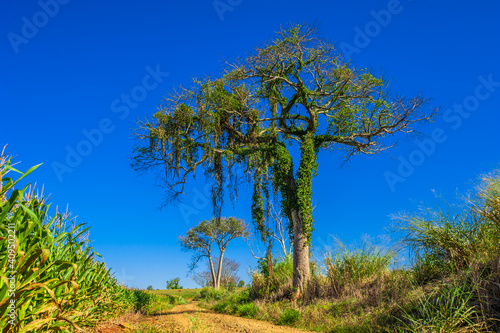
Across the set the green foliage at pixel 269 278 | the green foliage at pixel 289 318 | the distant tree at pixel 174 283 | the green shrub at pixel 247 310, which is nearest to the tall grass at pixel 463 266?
the green foliage at pixel 289 318

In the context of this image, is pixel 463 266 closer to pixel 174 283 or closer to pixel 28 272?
pixel 28 272

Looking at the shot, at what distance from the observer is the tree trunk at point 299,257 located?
11.1 m

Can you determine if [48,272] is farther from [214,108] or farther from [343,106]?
[343,106]

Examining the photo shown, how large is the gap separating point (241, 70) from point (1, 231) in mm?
11412

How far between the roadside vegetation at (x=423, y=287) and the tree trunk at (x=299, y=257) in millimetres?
790

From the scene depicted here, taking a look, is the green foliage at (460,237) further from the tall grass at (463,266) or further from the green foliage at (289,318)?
the green foliage at (289,318)

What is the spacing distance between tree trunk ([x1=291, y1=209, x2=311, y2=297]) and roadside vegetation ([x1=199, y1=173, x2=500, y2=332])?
2.59 ft

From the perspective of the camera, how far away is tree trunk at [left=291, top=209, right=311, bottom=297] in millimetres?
11078

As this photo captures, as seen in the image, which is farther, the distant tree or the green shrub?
the distant tree

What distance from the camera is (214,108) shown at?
13.2 meters

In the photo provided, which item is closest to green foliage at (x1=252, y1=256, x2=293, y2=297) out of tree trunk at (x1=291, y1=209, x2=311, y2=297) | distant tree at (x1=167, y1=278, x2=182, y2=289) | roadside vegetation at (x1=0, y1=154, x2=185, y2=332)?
tree trunk at (x1=291, y1=209, x2=311, y2=297)

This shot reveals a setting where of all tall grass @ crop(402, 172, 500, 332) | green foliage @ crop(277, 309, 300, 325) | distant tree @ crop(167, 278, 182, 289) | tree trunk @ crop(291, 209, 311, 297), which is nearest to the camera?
tall grass @ crop(402, 172, 500, 332)

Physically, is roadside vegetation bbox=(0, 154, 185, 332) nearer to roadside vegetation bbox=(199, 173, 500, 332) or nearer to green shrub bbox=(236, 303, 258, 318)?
roadside vegetation bbox=(199, 173, 500, 332)

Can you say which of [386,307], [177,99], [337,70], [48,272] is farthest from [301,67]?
[48,272]
